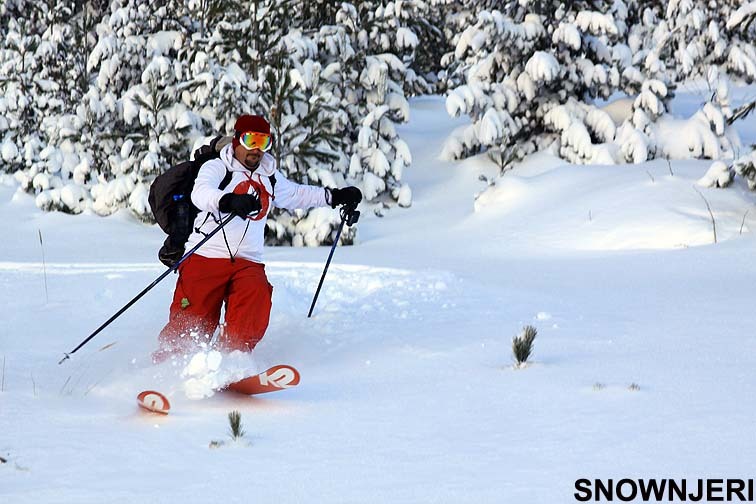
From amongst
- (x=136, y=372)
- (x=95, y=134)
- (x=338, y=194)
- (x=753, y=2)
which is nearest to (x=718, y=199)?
(x=753, y=2)

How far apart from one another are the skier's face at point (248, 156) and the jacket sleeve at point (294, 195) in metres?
0.43

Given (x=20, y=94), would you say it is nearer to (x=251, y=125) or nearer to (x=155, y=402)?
(x=251, y=125)

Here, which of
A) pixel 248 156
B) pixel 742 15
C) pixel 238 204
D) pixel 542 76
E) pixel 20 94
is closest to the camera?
pixel 238 204

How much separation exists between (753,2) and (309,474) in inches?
392

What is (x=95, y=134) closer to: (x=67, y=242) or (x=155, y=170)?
(x=155, y=170)

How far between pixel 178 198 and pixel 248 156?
21.0 inches

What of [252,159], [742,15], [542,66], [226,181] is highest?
[252,159]

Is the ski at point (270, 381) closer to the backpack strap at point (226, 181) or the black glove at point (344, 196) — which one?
the backpack strap at point (226, 181)

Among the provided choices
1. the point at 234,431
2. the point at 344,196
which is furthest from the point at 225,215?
the point at 234,431

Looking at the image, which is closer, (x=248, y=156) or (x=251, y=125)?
(x=251, y=125)

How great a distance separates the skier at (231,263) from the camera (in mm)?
5566

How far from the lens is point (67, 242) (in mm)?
13062

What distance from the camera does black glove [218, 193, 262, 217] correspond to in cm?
517

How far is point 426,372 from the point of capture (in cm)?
518
